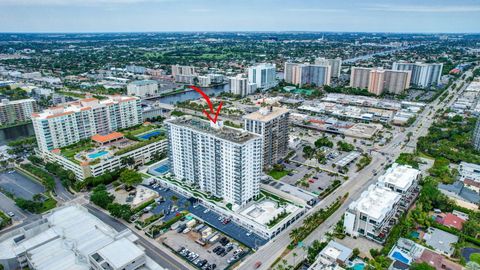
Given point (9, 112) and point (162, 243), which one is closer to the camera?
point (162, 243)

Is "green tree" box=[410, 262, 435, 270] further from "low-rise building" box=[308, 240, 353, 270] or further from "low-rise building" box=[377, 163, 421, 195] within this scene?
"low-rise building" box=[377, 163, 421, 195]

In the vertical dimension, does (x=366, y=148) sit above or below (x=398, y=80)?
below

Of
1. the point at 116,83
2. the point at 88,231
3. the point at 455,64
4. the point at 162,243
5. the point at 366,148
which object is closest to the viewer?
the point at 88,231

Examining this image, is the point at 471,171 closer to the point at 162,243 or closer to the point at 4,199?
the point at 162,243

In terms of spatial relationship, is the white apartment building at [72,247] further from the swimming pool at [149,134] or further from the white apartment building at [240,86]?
the white apartment building at [240,86]

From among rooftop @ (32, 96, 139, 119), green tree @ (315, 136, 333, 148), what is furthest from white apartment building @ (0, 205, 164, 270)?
green tree @ (315, 136, 333, 148)

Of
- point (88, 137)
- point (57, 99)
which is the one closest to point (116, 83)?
point (57, 99)
